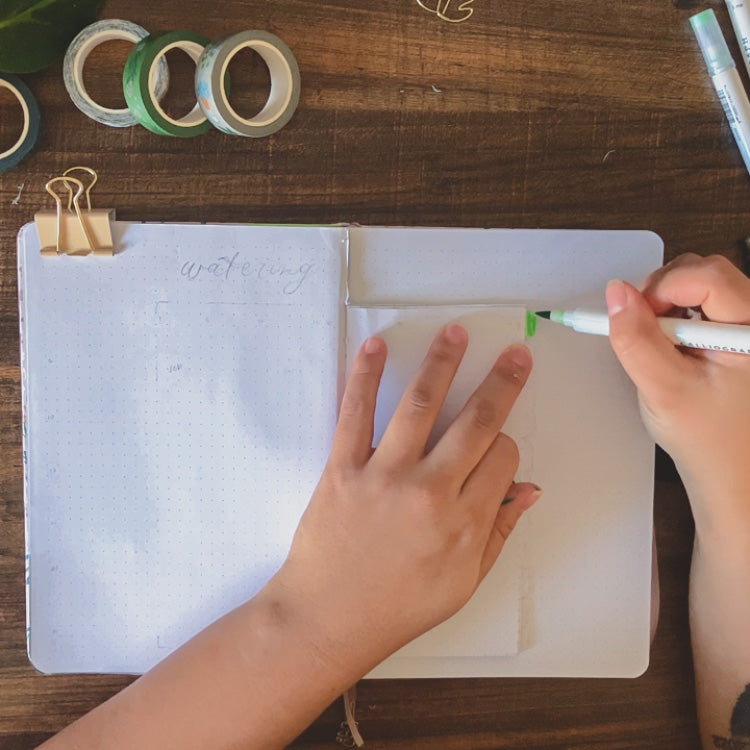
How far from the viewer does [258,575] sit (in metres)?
0.64

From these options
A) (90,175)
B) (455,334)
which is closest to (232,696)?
(455,334)

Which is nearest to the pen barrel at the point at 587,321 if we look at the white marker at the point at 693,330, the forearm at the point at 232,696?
the white marker at the point at 693,330

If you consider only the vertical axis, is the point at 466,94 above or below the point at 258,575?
above

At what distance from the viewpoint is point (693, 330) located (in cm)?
55

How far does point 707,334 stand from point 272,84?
0.41m

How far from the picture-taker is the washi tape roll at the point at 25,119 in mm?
612

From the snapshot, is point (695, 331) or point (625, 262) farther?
point (625, 262)

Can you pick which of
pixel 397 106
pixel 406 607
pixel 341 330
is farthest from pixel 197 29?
pixel 406 607

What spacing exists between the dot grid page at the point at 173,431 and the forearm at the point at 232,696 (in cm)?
6

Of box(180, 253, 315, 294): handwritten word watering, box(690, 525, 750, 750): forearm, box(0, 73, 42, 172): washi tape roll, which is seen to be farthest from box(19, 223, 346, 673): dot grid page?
box(690, 525, 750, 750): forearm

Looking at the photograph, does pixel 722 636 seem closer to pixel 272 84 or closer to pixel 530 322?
pixel 530 322

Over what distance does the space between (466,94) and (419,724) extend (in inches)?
22.0

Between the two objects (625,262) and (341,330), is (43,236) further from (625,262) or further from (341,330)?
(625,262)

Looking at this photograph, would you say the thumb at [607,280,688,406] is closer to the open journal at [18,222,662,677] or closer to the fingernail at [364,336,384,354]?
the open journal at [18,222,662,677]
